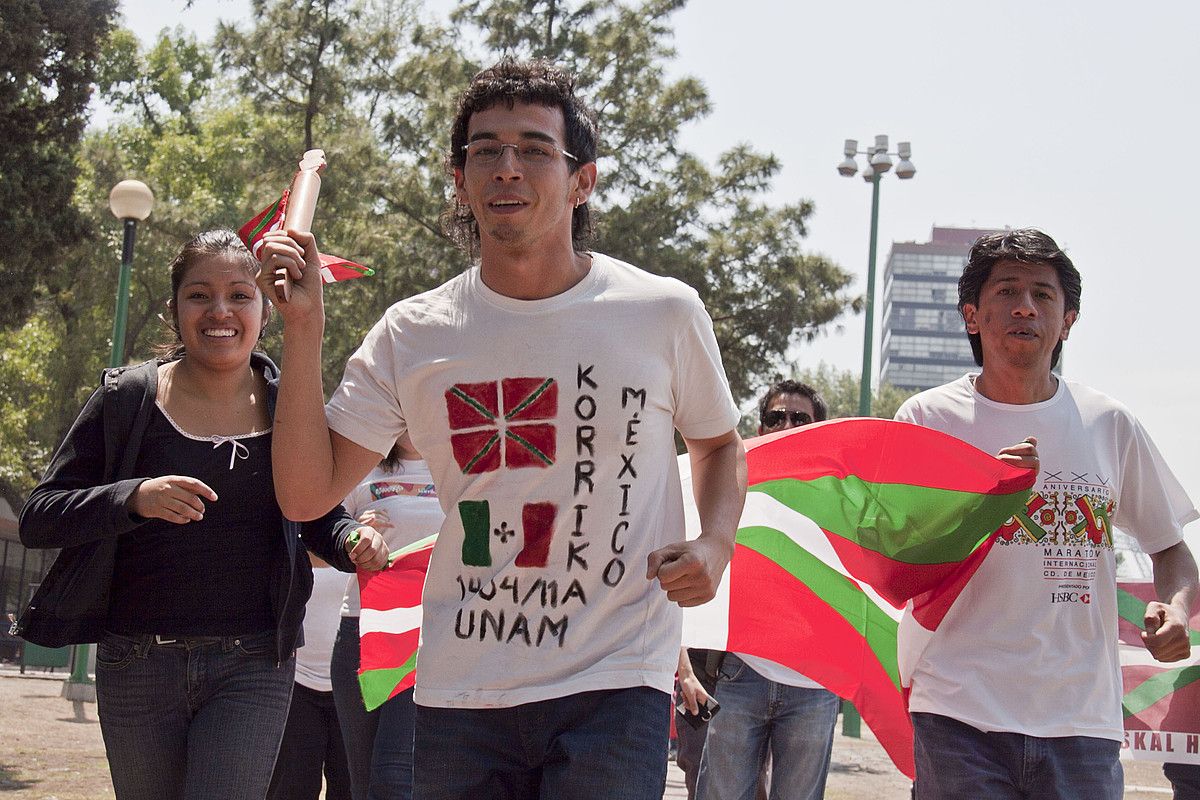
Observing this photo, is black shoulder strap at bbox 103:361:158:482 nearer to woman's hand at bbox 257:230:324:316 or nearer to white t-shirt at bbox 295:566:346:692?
woman's hand at bbox 257:230:324:316

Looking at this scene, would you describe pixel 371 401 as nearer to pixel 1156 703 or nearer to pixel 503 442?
pixel 503 442

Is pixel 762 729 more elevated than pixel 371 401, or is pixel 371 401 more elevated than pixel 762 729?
pixel 371 401

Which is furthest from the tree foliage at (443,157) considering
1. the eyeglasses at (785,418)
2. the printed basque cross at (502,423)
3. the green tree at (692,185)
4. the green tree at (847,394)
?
the green tree at (847,394)

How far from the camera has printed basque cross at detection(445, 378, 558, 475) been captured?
330 cm

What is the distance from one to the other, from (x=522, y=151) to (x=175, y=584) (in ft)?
5.84

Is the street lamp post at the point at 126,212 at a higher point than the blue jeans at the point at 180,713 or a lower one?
higher

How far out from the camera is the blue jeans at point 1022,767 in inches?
172

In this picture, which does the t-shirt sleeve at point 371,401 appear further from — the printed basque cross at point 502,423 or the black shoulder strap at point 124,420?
the black shoulder strap at point 124,420

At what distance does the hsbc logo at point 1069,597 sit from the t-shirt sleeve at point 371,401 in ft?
7.05

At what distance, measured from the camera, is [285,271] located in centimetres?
325

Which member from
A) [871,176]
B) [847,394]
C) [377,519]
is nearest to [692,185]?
[871,176]

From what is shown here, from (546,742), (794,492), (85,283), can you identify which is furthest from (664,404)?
(85,283)

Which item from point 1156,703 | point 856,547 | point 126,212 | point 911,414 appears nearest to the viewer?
point 911,414

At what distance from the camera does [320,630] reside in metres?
7.37
